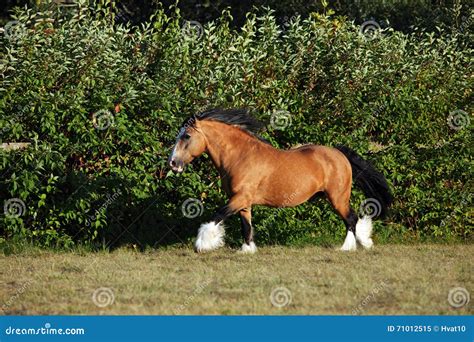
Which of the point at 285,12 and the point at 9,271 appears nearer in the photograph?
the point at 9,271

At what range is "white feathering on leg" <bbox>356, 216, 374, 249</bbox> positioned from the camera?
11078 millimetres

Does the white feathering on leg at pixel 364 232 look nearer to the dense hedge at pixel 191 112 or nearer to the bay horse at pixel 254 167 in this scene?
the bay horse at pixel 254 167

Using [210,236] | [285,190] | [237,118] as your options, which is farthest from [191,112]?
[210,236]

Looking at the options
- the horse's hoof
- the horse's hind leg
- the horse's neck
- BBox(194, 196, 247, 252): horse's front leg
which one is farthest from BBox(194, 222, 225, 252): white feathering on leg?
the horse's hind leg

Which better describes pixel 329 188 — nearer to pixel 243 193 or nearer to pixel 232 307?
pixel 243 193

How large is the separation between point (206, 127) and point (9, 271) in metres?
2.98

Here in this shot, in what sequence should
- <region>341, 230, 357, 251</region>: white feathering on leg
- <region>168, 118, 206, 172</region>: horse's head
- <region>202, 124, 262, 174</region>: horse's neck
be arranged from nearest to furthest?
<region>168, 118, 206, 172</region>: horse's head
<region>202, 124, 262, 174</region>: horse's neck
<region>341, 230, 357, 251</region>: white feathering on leg

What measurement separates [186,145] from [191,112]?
53.3 inches

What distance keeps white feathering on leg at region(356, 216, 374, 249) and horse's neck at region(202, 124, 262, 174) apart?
185cm

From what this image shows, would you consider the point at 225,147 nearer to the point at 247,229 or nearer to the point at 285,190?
the point at 285,190

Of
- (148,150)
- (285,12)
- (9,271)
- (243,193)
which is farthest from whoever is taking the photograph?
(285,12)

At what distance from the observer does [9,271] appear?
31.9ft

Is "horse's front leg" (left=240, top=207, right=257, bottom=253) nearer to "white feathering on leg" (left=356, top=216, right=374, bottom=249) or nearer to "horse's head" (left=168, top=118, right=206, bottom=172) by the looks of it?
"horse's head" (left=168, top=118, right=206, bottom=172)

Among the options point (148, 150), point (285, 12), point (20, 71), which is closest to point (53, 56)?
point (20, 71)
